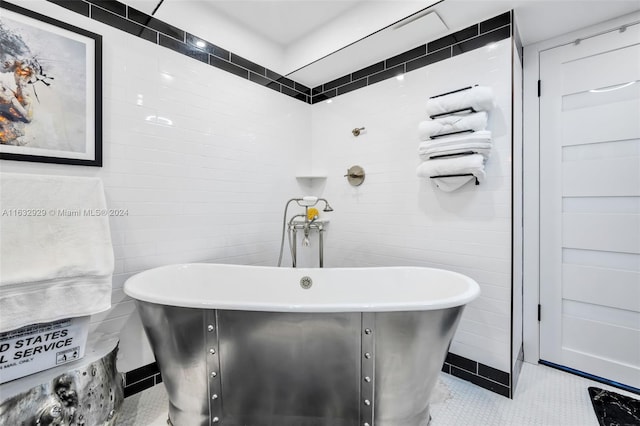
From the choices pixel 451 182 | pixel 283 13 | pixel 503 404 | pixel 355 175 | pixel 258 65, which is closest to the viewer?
pixel 503 404

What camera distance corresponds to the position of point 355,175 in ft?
8.44

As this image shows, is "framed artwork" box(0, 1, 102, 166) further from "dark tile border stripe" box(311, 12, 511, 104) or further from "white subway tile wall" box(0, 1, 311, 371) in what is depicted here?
"dark tile border stripe" box(311, 12, 511, 104)

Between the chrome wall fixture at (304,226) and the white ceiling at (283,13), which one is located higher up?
the white ceiling at (283,13)

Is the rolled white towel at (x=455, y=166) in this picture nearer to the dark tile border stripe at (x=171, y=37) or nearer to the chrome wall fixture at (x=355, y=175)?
the chrome wall fixture at (x=355, y=175)

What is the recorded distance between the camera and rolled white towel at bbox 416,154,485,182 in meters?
1.77

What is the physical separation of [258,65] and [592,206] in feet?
8.75

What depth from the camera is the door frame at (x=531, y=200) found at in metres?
2.03

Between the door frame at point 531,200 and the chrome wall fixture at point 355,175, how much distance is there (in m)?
1.20

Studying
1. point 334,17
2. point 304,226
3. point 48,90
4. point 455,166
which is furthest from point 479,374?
point 48,90

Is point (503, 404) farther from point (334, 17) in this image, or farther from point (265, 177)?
point (334, 17)

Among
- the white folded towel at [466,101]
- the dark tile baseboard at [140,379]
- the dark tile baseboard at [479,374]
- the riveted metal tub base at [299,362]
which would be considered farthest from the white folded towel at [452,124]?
the dark tile baseboard at [140,379]

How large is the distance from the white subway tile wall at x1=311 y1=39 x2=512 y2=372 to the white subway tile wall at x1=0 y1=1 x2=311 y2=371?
0.58 m

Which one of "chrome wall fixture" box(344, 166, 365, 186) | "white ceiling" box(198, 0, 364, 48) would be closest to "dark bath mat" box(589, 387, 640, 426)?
"chrome wall fixture" box(344, 166, 365, 186)

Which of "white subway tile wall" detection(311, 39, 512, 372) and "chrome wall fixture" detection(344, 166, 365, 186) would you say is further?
"chrome wall fixture" detection(344, 166, 365, 186)
